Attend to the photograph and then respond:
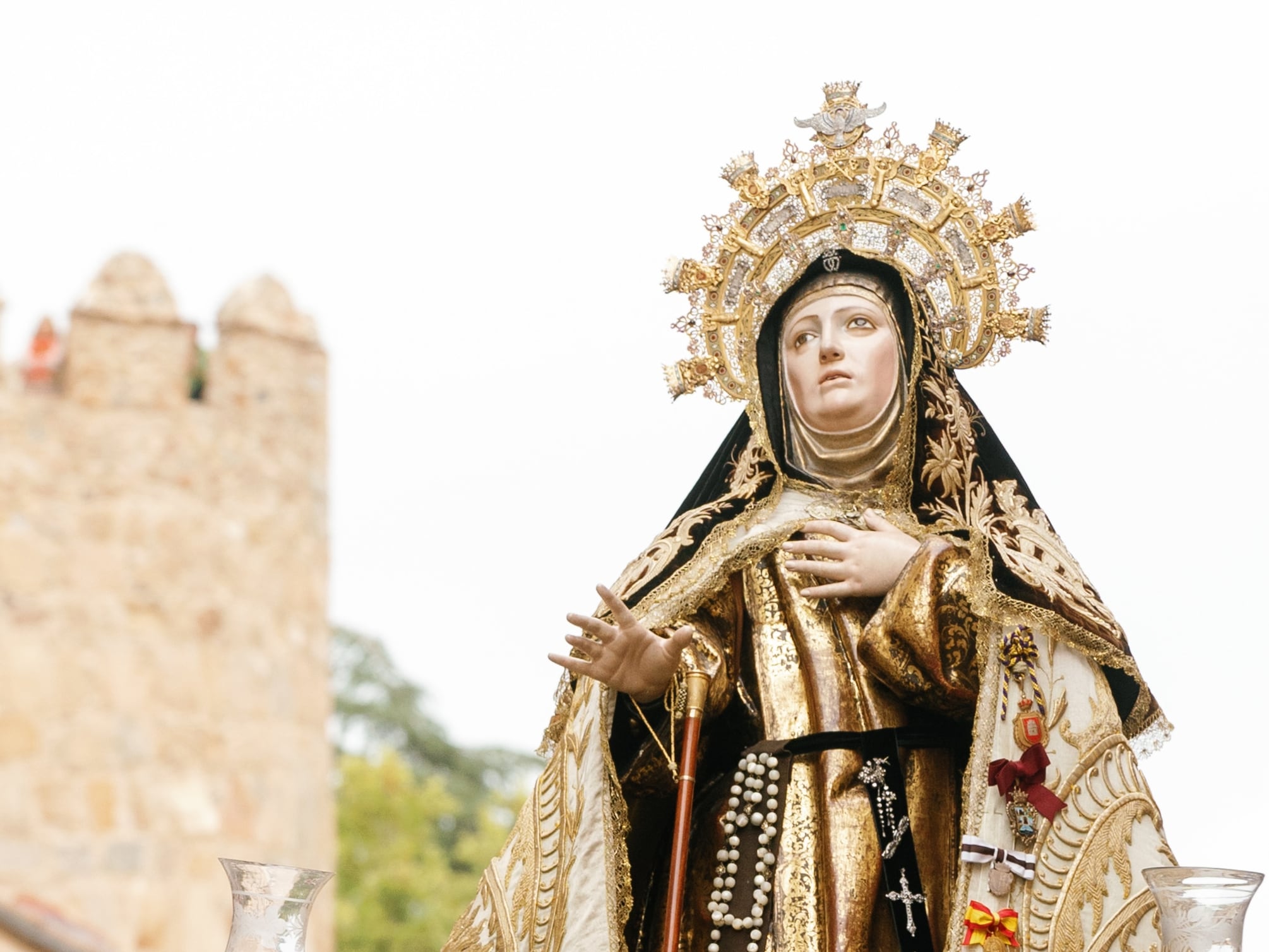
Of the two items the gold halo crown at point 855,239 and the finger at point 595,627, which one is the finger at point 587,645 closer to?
the finger at point 595,627

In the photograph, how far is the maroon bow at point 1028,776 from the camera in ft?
11.3

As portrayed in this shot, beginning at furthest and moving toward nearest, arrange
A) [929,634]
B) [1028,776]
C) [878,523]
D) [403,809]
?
[403,809]
[878,523]
[929,634]
[1028,776]

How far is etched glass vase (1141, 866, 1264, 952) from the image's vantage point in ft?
9.50

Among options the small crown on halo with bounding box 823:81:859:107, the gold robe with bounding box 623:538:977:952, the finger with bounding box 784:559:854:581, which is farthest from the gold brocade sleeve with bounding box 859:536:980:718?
the small crown on halo with bounding box 823:81:859:107

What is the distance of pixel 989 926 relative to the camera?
336cm

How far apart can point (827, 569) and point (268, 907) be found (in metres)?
1.38

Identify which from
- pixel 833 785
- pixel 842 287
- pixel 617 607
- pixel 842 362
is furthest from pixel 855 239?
pixel 833 785

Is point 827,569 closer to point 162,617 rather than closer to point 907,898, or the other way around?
point 907,898

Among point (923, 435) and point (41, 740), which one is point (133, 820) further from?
point (923, 435)

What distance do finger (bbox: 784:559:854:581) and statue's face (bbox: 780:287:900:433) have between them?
0.40 m

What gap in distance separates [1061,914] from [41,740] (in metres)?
11.9

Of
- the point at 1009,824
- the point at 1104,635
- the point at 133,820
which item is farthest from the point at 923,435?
the point at 133,820

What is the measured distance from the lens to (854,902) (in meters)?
3.60

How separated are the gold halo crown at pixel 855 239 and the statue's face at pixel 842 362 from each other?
4.3 inches
